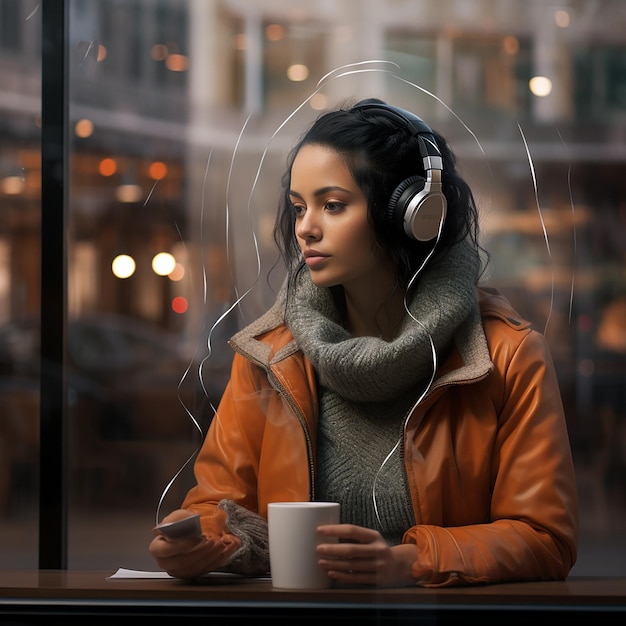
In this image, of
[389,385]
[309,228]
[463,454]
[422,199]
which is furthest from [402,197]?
[463,454]

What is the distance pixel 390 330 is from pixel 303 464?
0.78 feet

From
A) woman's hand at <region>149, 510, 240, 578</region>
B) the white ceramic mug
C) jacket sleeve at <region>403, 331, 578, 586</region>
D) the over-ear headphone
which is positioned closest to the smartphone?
woman's hand at <region>149, 510, 240, 578</region>

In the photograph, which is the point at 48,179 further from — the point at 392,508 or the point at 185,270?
the point at 392,508

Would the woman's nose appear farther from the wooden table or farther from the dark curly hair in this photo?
the wooden table

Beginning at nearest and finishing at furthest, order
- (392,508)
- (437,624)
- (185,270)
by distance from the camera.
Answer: (437,624) → (392,508) → (185,270)

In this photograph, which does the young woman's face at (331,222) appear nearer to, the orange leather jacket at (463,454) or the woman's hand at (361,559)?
the orange leather jacket at (463,454)

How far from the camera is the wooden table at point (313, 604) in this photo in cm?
113

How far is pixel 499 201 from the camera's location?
1.67 m

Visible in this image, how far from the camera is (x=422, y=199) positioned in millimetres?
1425

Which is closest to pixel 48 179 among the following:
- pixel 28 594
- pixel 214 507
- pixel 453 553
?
pixel 214 507

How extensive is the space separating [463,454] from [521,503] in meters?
0.11

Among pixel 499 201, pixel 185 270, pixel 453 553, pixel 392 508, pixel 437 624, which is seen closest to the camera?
pixel 437 624

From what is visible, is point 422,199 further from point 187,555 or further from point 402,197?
point 187,555

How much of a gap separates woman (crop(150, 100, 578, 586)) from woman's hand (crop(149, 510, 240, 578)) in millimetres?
21
